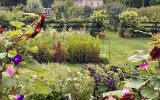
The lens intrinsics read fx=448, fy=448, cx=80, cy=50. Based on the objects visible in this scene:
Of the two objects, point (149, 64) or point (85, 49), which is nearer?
point (149, 64)

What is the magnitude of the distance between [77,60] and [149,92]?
A: 10207 millimetres

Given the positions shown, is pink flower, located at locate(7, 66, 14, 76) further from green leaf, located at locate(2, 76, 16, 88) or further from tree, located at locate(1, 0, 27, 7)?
tree, located at locate(1, 0, 27, 7)

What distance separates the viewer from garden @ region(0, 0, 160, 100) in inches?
80.6

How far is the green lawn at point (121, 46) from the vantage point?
46.1 ft

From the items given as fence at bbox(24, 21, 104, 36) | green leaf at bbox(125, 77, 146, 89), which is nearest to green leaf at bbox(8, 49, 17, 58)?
green leaf at bbox(125, 77, 146, 89)

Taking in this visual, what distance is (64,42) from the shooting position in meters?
12.0

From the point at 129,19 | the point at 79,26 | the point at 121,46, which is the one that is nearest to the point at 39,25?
the point at 121,46

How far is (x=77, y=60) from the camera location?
1224 centimetres

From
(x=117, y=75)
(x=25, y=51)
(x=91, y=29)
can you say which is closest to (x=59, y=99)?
(x=117, y=75)

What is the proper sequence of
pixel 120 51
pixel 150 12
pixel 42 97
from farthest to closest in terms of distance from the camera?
pixel 150 12 < pixel 120 51 < pixel 42 97

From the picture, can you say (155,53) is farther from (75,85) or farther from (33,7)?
(33,7)

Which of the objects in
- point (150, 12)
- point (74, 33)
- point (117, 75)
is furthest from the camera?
point (150, 12)

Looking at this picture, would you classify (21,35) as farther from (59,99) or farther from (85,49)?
(85,49)

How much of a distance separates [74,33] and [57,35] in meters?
0.53
